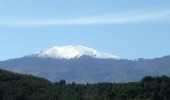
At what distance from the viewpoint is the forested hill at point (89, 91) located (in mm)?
152000

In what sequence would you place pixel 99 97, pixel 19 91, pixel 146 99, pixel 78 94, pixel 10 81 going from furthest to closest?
pixel 10 81, pixel 19 91, pixel 78 94, pixel 99 97, pixel 146 99

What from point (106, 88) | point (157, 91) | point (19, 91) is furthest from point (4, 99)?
point (157, 91)

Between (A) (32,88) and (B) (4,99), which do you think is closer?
(B) (4,99)

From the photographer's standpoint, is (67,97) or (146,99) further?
(67,97)

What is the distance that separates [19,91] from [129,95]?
37726 mm

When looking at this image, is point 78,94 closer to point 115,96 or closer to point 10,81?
point 115,96

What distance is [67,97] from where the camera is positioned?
157000mm

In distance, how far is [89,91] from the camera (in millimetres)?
164375

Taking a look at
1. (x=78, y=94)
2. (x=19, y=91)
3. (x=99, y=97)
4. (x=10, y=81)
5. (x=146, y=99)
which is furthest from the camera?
(x=10, y=81)

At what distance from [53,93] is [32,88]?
1378 centimetres

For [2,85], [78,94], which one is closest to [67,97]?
[78,94]

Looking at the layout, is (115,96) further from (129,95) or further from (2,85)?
(2,85)

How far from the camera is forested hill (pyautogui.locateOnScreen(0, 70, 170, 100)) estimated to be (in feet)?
499

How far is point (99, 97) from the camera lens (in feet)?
494
